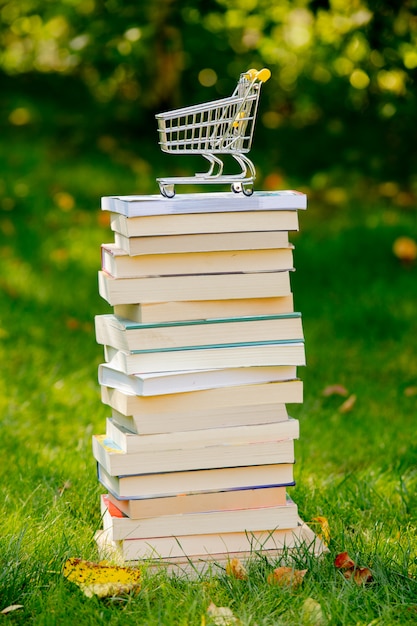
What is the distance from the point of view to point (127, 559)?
8.72ft

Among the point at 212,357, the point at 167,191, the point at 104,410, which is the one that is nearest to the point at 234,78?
the point at 104,410

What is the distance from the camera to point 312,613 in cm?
235

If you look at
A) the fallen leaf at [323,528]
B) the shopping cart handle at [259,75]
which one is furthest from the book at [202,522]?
the shopping cart handle at [259,75]

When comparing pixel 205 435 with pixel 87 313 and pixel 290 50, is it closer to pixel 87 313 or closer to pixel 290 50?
pixel 87 313

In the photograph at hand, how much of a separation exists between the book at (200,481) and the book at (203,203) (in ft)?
2.45

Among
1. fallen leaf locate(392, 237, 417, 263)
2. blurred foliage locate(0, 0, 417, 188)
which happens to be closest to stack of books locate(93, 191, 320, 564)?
fallen leaf locate(392, 237, 417, 263)

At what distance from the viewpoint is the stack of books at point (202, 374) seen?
103 inches

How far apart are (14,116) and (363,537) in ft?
20.7

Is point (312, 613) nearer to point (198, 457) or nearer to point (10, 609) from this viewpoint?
point (198, 457)

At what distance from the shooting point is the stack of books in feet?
8.56

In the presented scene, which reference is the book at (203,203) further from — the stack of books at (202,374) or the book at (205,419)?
the book at (205,419)

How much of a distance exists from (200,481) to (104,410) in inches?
54.8

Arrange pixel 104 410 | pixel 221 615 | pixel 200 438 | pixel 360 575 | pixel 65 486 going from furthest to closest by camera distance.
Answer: pixel 104 410 < pixel 65 486 < pixel 200 438 < pixel 360 575 < pixel 221 615

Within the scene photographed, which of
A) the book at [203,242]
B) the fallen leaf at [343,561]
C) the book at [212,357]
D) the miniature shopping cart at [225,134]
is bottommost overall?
the fallen leaf at [343,561]
